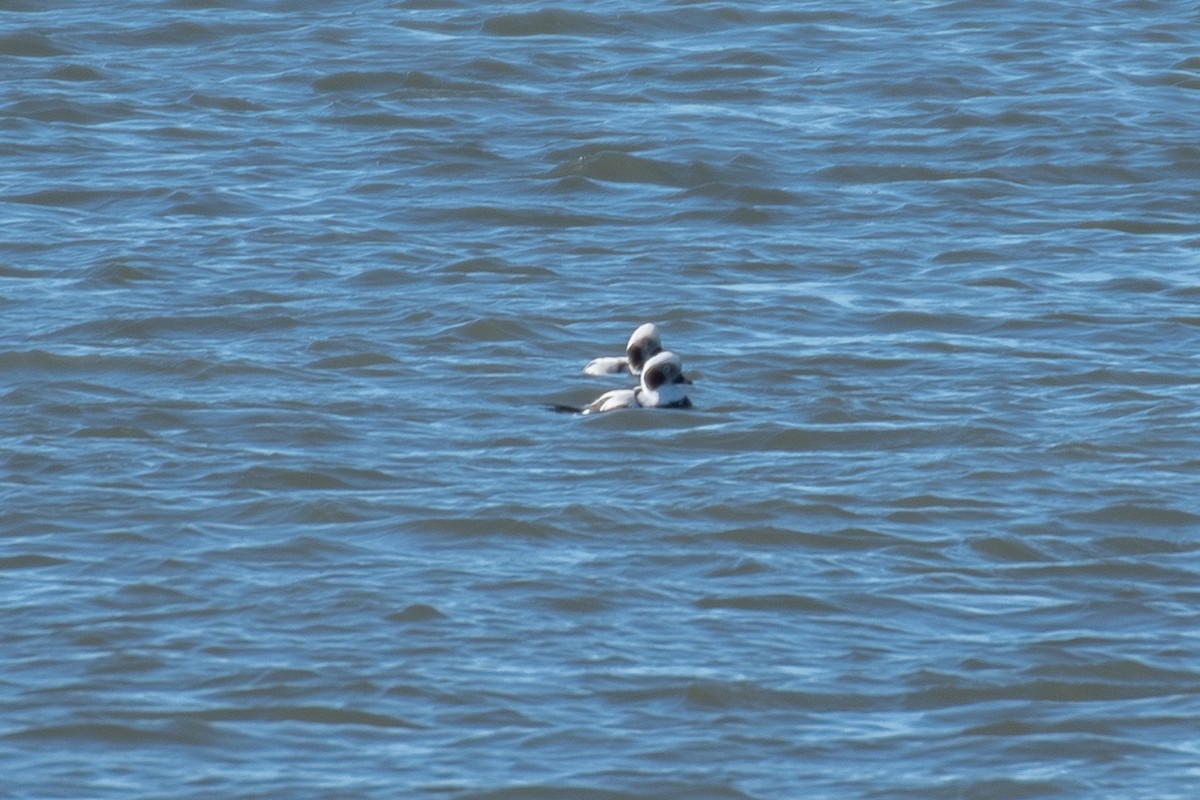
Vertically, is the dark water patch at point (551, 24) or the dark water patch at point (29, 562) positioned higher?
the dark water patch at point (29, 562)

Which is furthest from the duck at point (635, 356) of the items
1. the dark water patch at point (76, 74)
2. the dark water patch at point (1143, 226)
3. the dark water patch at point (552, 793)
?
the dark water patch at point (76, 74)

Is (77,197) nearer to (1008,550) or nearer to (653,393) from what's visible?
(653,393)

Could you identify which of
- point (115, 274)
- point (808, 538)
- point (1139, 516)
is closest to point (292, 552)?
point (808, 538)

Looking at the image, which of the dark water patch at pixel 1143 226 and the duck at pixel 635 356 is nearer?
the duck at pixel 635 356

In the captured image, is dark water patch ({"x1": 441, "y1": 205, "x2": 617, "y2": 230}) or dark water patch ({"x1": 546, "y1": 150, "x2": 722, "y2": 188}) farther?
dark water patch ({"x1": 546, "y1": 150, "x2": 722, "y2": 188})

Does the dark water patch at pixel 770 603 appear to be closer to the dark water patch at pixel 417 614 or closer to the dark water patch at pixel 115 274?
the dark water patch at pixel 417 614

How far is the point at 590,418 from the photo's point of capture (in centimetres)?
1376

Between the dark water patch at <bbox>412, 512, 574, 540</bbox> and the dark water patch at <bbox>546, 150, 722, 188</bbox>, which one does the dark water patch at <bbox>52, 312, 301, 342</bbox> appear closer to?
the dark water patch at <bbox>412, 512, 574, 540</bbox>

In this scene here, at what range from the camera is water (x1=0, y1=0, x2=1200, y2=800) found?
379 inches

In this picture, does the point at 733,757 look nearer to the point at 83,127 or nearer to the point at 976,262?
the point at 976,262

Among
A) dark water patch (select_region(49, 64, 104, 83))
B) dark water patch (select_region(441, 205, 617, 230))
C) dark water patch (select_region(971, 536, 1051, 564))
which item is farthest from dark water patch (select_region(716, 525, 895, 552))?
dark water patch (select_region(49, 64, 104, 83))

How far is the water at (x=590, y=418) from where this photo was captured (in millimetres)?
9617

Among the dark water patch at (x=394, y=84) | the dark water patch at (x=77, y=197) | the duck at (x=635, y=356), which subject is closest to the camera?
the duck at (x=635, y=356)

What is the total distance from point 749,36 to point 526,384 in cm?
1067
